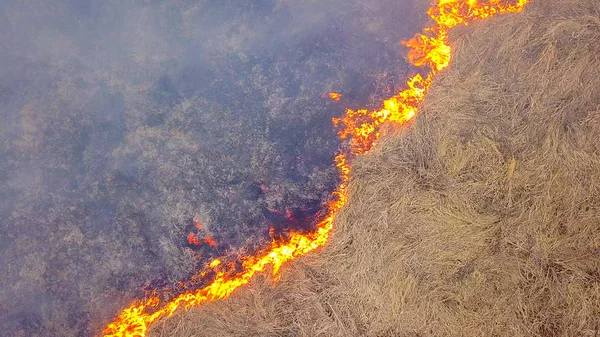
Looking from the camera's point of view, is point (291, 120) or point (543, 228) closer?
point (543, 228)

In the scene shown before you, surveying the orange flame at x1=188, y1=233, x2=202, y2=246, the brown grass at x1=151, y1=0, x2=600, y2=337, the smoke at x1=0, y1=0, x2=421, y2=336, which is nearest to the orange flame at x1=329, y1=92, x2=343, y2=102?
the smoke at x1=0, y1=0, x2=421, y2=336

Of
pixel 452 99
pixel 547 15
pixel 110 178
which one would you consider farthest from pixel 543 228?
pixel 110 178

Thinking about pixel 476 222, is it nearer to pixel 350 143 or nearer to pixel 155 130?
pixel 350 143

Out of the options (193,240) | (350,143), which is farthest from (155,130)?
(350,143)

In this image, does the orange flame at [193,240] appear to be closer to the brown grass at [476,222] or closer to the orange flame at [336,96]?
the brown grass at [476,222]

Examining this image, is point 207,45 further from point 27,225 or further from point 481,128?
point 481,128
